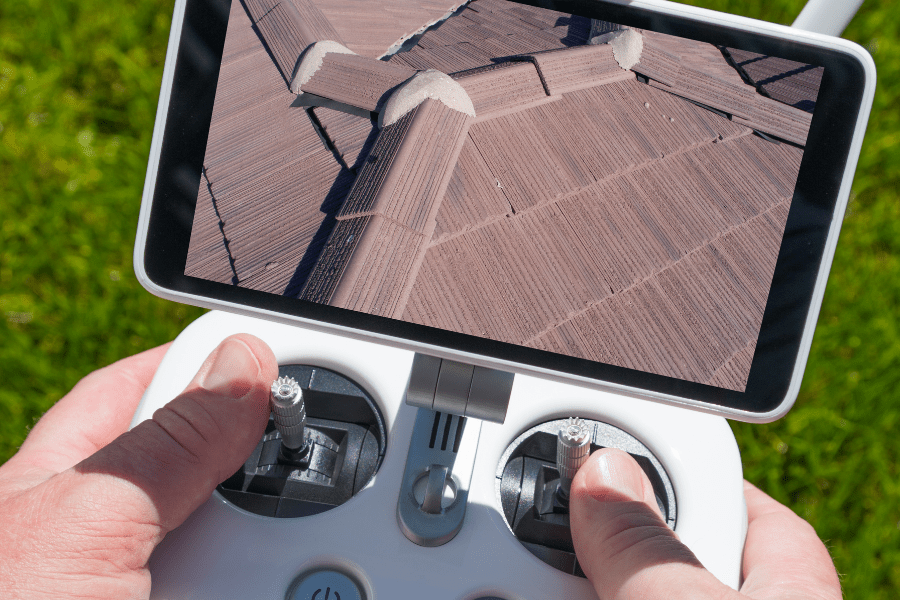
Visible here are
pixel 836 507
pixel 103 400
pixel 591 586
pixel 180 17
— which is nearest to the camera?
pixel 180 17

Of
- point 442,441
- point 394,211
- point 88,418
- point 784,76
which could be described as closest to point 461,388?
point 442,441

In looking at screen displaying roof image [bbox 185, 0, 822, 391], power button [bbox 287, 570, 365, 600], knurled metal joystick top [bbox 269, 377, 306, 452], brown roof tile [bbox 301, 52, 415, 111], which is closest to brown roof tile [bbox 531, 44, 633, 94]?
screen displaying roof image [bbox 185, 0, 822, 391]

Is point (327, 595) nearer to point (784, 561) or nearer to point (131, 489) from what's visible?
point (131, 489)

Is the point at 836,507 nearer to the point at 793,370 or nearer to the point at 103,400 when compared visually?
the point at 793,370

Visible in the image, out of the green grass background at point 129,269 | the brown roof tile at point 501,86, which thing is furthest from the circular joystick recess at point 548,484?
the green grass background at point 129,269

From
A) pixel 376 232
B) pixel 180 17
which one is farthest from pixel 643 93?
pixel 180 17

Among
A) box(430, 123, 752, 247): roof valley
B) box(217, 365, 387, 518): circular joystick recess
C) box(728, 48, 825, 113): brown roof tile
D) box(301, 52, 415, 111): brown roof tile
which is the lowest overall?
box(217, 365, 387, 518): circular joystick recess

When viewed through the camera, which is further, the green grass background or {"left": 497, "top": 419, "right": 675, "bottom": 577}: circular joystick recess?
the green grass background

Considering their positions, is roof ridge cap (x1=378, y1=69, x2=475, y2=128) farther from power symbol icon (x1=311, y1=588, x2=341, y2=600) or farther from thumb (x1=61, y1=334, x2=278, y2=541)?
power symbol icon (x1=311, y1=588, x2=341, y2=600)
